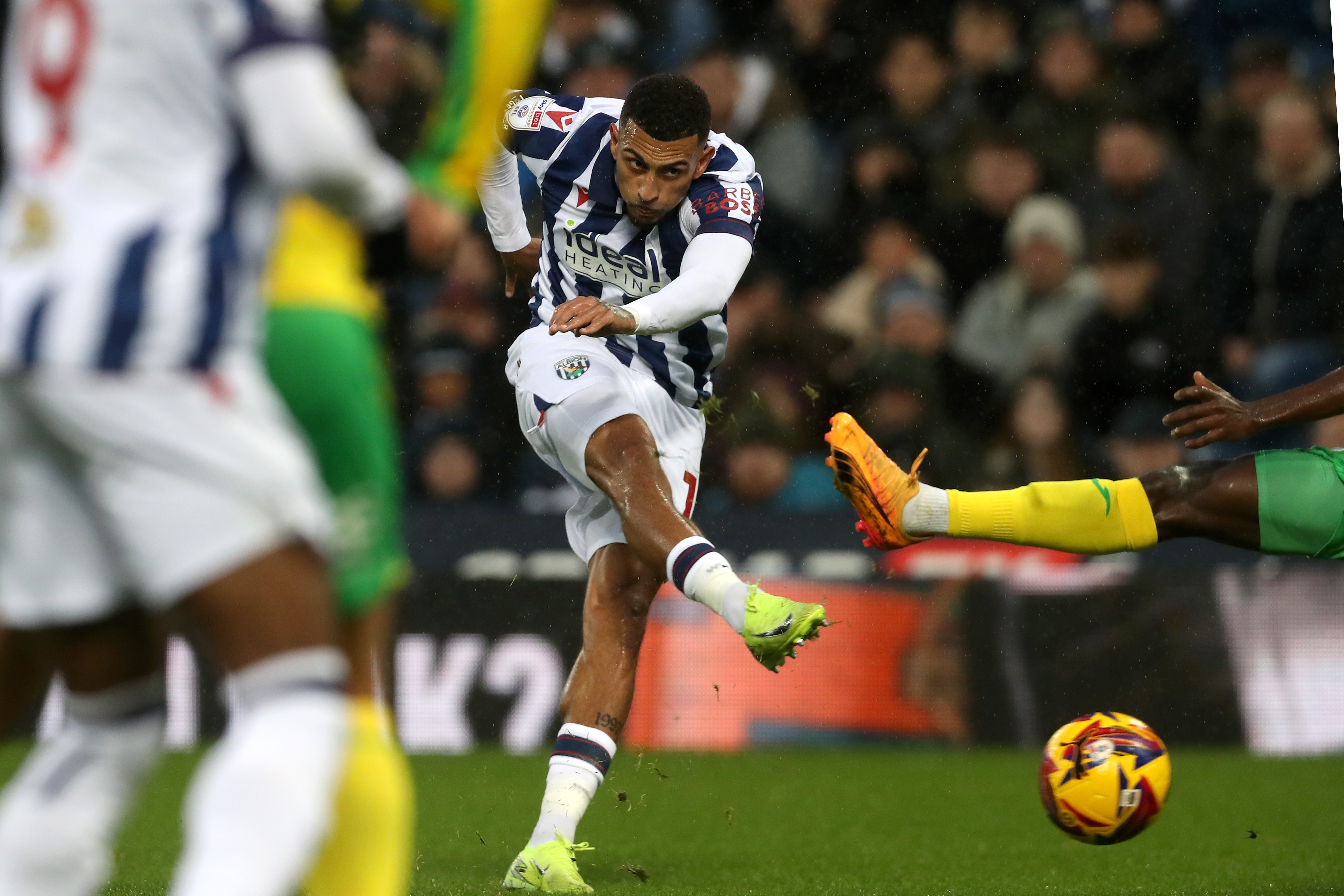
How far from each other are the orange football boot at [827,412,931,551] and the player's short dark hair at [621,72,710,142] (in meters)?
0.90

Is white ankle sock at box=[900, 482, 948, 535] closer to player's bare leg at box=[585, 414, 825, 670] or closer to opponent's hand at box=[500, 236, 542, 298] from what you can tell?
→ player's bare leg at box=[585, 414, 825, 670]

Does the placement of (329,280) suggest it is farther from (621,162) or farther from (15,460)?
(621,162)

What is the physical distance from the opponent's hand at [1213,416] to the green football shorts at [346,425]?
105 inches

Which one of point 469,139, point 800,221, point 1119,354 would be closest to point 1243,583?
point 1119,354

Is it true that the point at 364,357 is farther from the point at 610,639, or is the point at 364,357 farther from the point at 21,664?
the point at 610,639

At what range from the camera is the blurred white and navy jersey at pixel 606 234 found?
16.2ft

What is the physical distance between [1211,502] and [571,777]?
6.15 feet

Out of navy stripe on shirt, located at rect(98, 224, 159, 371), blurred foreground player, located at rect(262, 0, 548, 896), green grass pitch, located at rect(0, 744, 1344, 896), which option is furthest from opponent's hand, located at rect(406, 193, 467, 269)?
green grass pitch, located at rect(0, 744, 1344, 896)

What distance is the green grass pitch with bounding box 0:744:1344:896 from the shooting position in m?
4.45

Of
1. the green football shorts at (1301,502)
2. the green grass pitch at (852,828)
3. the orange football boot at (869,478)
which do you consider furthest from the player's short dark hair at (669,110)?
the green grass pitch at (852,828)

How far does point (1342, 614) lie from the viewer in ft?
25.2

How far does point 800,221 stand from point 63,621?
7677mm

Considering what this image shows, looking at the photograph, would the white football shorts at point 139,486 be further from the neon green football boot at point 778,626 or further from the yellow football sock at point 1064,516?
the yellow football sock at point 1064,516

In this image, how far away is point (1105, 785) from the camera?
421 cm
